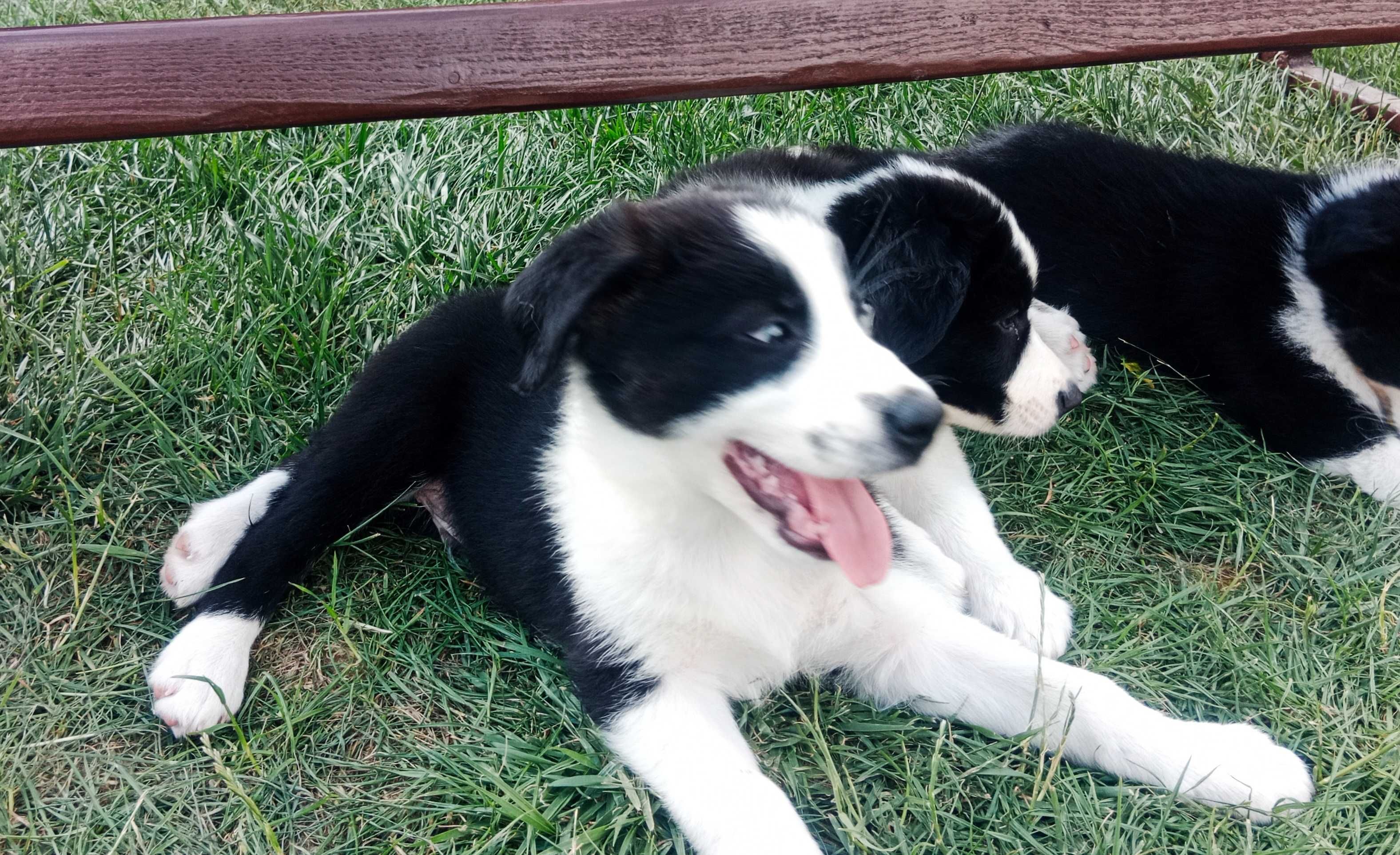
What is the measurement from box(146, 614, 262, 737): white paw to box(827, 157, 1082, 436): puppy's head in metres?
1.38

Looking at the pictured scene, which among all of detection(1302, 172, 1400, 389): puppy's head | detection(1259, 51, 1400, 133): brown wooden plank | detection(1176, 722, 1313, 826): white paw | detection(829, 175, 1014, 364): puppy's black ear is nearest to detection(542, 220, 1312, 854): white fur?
detection(1176, 722, 1313, 826): white paw

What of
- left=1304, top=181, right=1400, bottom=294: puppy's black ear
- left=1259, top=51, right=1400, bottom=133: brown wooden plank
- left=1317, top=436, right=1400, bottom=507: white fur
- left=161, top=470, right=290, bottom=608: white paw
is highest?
left=1304, top=181, right=1400, bottom=294: puppy's black ear

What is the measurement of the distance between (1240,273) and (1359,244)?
32 cm

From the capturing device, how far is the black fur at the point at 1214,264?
108 inches

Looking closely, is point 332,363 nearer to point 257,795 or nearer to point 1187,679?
point 257,795

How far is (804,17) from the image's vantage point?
2.31 m

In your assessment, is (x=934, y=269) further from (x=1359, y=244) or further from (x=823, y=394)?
(x=1359, y=244)

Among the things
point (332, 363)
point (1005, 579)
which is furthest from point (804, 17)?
point (332, 363)

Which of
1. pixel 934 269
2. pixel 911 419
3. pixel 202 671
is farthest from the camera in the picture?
pixel 934 269

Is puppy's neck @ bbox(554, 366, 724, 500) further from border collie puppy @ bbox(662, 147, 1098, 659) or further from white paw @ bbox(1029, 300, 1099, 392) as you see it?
white paw @ bbox(1029, 300, 1099, 392)

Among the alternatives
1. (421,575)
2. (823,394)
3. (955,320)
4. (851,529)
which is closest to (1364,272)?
(955,320)

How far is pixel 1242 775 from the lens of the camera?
1.83m

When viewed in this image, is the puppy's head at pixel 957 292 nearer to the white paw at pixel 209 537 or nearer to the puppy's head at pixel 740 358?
the puppy's head at pixel 740 358

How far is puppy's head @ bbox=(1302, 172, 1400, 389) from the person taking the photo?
8.82 feet
